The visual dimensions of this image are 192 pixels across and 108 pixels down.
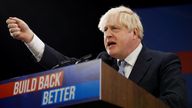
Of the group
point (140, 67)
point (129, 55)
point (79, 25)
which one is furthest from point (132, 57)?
point (79, 25)

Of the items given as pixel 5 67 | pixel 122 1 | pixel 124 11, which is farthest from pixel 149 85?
pixel 5 67

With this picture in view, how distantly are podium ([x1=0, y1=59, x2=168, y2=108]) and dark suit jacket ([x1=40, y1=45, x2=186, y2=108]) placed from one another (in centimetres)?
20

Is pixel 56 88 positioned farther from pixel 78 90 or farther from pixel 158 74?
pixel 158 74

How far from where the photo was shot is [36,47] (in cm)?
189

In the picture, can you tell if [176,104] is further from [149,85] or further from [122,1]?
[122,1]

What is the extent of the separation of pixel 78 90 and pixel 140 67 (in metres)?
0.63

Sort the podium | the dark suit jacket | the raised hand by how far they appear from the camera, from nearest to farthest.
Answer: the podium, the dark suit jacket, the raised hand

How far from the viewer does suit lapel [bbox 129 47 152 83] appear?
5.58 ft

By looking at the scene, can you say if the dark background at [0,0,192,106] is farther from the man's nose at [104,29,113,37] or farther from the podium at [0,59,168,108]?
the podium at [0,59,168,108]

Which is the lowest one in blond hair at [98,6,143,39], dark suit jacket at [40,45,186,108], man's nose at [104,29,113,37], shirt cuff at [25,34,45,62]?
dark suit jacket at [40,45,186,108]

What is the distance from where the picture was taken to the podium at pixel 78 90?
114cm

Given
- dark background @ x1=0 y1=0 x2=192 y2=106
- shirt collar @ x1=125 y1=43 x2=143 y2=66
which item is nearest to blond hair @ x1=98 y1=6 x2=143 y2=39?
shirt collar @ x1=125 y1=43 x2=143 y2=66

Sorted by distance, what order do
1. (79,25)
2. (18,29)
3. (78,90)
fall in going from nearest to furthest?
(78,90) < (18,29) < (79,25)

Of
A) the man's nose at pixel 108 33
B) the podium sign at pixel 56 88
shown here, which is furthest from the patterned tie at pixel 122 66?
the podium sign at pixel 56 88
